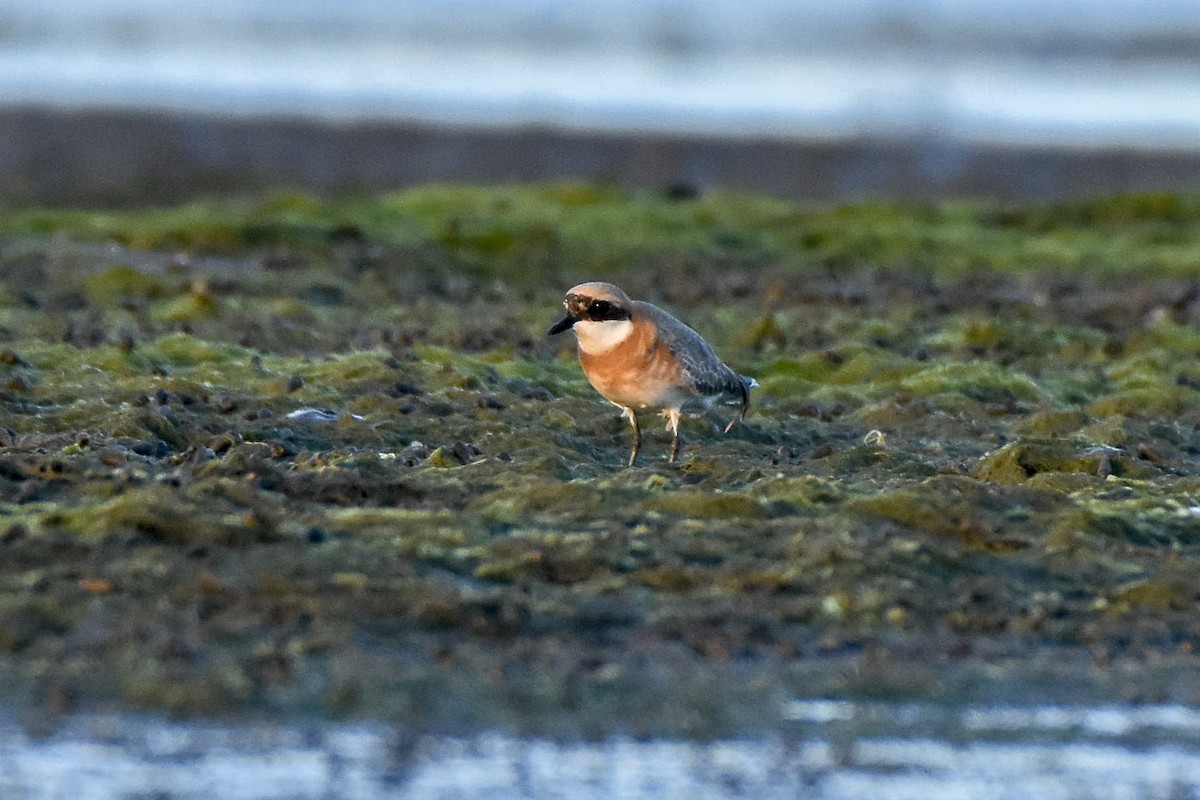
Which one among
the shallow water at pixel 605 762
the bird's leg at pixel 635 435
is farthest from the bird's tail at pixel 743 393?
the shallow water at pixel 605 762

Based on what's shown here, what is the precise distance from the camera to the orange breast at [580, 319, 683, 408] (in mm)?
9438

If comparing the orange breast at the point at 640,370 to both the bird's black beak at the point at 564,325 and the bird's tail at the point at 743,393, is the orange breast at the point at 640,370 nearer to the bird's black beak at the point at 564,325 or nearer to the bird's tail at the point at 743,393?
the bird's black beak at the point at 564,325

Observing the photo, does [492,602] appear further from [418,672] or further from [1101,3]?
[1101,3]

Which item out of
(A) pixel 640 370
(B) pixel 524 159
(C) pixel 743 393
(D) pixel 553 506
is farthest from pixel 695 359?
(B) pixel 524 159

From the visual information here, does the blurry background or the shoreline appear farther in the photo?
the blurry background

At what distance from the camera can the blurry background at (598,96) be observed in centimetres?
2503

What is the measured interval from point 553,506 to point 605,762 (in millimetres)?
2122

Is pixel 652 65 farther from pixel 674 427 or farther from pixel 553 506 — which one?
pixel 553 506

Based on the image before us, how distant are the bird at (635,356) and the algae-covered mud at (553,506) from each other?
29 centimetres

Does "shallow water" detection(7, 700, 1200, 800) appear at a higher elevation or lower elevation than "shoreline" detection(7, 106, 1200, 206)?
higher

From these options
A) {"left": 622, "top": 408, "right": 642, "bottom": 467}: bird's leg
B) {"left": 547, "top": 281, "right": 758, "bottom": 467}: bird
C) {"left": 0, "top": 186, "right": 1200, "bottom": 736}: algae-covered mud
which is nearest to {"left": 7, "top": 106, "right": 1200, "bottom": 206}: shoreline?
{"left": 0, "top": 186, "right": 1200, "bottom": 736}: algae-covered mud

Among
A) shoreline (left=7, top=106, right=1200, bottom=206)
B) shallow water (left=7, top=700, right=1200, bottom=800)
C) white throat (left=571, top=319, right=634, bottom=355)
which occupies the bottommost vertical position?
shoreline (left=7, top=106, right=1200, bottom=206)

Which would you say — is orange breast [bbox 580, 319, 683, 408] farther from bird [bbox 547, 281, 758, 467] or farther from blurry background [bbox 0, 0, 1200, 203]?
blurry background [bbox 0, 0, 1200, 203]

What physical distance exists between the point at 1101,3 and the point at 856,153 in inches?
787
